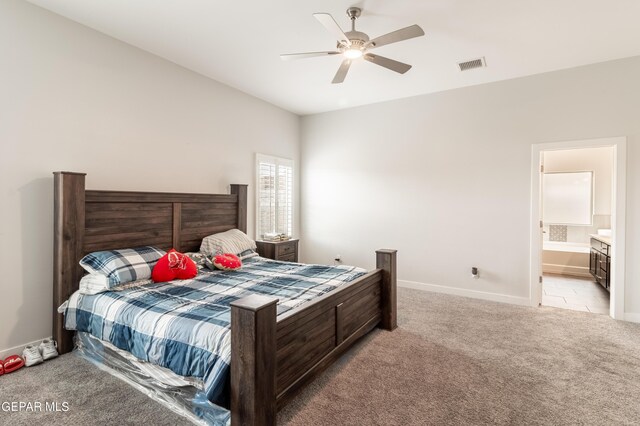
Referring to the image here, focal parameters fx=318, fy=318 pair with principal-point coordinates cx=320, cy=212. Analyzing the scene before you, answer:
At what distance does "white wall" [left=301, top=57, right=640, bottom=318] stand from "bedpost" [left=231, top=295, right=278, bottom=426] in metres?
3.70

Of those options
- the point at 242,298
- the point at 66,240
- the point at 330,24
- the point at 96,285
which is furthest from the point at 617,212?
the point at 66,240

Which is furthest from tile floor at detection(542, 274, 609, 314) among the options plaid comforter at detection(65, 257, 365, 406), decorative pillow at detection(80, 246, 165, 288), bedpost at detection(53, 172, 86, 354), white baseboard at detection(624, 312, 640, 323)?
bedpost at detection(53, 172, 86, 354)

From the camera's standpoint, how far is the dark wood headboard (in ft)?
8.95

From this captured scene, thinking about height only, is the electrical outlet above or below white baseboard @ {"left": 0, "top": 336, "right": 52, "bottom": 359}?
Result: above

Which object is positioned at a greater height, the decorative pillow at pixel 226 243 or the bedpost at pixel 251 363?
the decorative pillow at pixel 226 243

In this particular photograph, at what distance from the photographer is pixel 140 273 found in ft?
9.25

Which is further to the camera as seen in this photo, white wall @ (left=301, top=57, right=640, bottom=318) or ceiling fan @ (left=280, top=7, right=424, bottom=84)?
white wall @ (left=301, top=57, right=640, bottom=318)

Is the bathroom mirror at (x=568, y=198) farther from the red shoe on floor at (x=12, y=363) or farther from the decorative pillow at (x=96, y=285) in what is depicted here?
the red shoe on floor at (x=12, y=363)

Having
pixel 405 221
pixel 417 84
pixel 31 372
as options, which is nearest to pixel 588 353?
pixel 405 221

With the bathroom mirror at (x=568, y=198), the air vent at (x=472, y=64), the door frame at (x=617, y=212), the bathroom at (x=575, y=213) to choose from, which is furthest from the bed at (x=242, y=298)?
the bathroom mirror at (x=568, y=198)

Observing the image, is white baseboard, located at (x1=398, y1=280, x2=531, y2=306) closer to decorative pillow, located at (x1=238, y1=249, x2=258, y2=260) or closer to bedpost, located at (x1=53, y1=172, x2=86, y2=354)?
decorative pillow, located at (x1=238, y1=249, x2=258, y2=260)

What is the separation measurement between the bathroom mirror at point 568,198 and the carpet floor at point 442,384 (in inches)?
133

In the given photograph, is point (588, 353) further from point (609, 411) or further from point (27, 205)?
point (27, 205)

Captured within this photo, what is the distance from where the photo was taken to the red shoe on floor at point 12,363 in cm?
246
